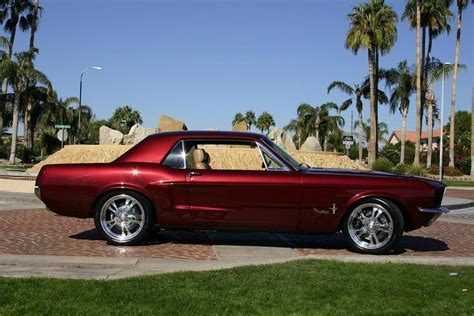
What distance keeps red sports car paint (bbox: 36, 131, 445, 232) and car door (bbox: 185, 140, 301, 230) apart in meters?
0.01

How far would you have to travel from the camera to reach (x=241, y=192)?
6941 mm

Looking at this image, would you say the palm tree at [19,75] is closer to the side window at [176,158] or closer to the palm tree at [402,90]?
the palm tree at [402,90]

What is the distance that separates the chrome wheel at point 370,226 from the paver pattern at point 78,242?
1.81 meters

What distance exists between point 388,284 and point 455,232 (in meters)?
5.46

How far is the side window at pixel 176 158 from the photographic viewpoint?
7.22m

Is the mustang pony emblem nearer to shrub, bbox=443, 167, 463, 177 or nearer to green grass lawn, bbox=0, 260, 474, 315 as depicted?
green grass lawn, bbox=0, 260, 474, 315

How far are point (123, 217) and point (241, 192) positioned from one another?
160 centimetres

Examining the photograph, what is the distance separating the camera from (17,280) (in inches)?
196

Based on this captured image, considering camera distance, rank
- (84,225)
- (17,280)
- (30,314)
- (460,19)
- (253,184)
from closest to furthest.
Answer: (30,314) → (17,280) → (253,184) → (84,225) → (460,19)

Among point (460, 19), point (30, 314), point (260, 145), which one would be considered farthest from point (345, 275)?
point (460, 19)

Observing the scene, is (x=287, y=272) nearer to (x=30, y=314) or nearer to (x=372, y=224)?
(x=372, y=224)

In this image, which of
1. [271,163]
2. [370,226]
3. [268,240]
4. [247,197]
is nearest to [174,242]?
[268,240]

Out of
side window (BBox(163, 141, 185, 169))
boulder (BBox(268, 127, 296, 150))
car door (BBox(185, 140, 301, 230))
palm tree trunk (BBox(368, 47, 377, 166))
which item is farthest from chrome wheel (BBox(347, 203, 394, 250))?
palm tree trunk (BBox(368, 47, 377, 166))

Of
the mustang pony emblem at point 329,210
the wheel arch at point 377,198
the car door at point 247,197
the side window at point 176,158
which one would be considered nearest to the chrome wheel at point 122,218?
the side window at point 176,158
